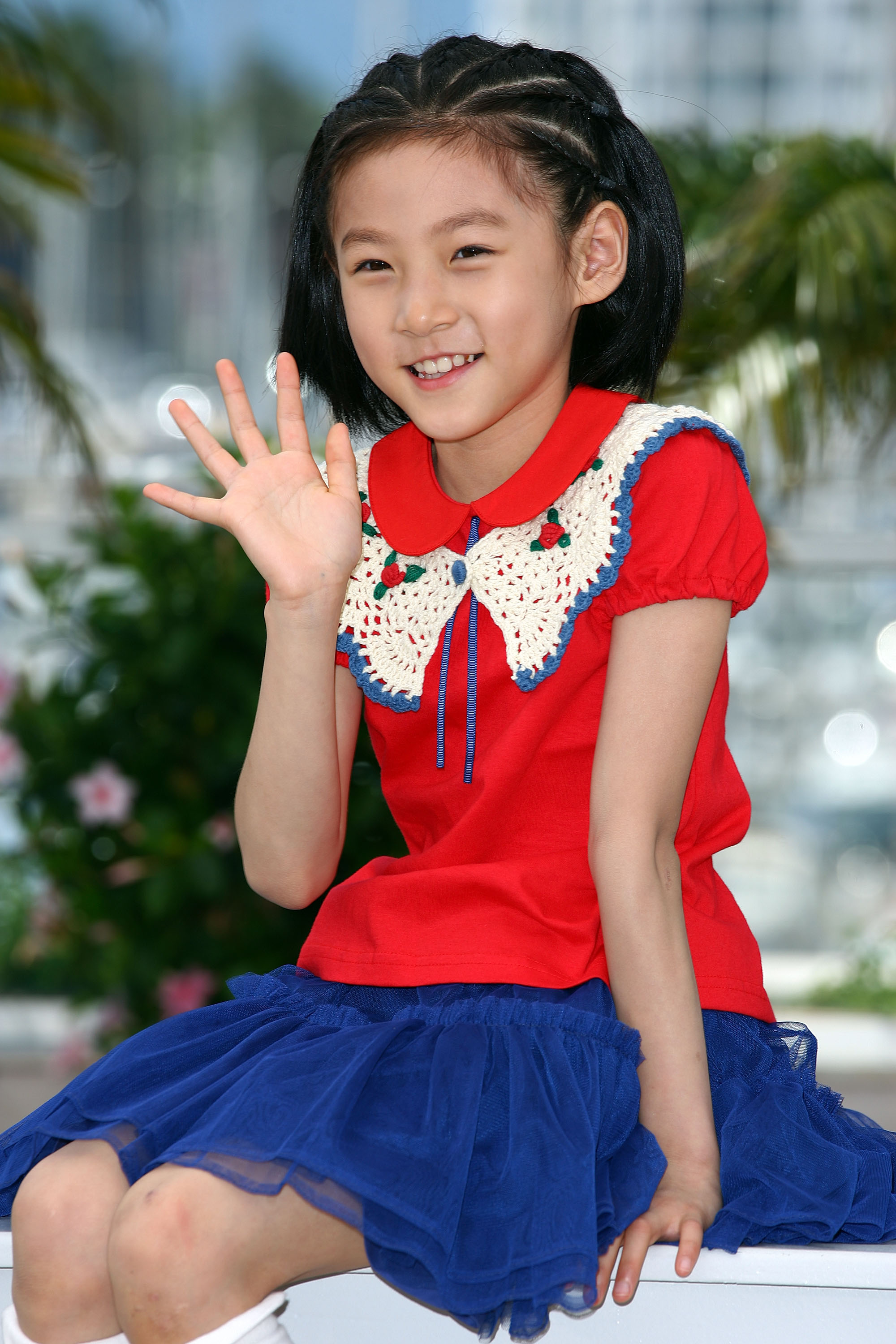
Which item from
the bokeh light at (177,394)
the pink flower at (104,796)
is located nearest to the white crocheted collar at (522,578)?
the pink flower at (104,796)

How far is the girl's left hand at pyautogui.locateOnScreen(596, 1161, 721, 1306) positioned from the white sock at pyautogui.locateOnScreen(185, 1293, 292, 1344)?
209 millimetres

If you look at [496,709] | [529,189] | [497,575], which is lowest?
[496,709]

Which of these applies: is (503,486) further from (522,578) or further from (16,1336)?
(16,1336)

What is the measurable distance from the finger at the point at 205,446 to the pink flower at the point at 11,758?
1594 mm

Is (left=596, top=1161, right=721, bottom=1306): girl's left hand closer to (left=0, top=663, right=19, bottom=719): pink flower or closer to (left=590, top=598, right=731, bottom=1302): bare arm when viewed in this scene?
(left=590, top=598, right=731, bottom=1302): bare arm

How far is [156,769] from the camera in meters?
2.59

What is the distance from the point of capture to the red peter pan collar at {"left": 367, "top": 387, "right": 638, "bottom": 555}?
1135 millimetres

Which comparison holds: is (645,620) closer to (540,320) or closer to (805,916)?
(540,320)

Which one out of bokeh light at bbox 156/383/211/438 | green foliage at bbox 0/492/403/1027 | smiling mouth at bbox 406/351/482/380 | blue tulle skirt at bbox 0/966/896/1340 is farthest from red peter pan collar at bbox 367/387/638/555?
bokeh light at bbox 156/383/211/438

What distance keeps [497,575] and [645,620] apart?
0.14 meters

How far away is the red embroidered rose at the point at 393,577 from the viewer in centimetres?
119

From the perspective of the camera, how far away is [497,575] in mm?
1133

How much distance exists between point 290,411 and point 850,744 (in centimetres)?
222

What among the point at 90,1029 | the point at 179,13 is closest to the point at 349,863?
the point at 90,1029
